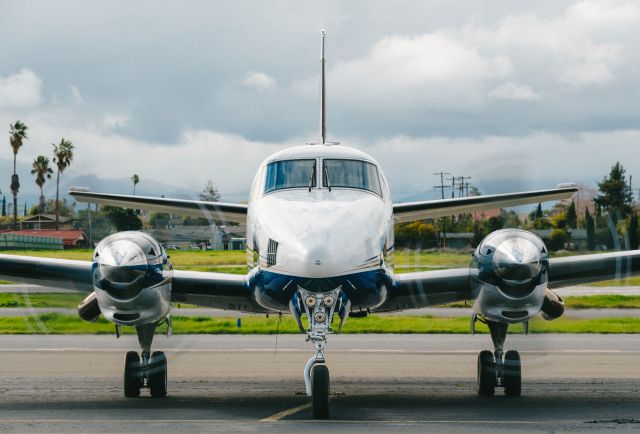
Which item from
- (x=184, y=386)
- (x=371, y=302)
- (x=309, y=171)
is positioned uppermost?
(x=309, y=171)

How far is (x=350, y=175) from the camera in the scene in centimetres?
A: 1437

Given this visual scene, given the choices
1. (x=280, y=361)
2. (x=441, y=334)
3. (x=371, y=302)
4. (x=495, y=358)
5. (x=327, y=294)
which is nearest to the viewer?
(x=327, y=294)

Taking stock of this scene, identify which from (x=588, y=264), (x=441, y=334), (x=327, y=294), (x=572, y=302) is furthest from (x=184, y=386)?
(x=572, y=302)

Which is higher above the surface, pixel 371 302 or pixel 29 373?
pixel 371 302

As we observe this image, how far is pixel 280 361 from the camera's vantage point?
67.3ft

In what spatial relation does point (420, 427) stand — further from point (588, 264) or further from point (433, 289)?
point (588, 264)

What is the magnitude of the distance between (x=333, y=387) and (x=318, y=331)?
437 centimetres

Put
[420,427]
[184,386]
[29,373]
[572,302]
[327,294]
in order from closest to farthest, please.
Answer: [420,427]
[327,294]
[184,386]
[29,373]
[572,302]

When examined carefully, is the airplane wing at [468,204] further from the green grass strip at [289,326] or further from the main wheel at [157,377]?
the green grass strip at [289,326]

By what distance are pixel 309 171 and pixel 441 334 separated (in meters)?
14.4

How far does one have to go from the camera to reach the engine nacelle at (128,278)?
12883mm

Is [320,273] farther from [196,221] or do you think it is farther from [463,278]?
[196,221]

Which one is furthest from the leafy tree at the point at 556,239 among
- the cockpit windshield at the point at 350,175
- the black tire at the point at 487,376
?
the cockpit windshield at the point at 350,175

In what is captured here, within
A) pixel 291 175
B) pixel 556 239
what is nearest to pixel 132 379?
pixel 291 175
